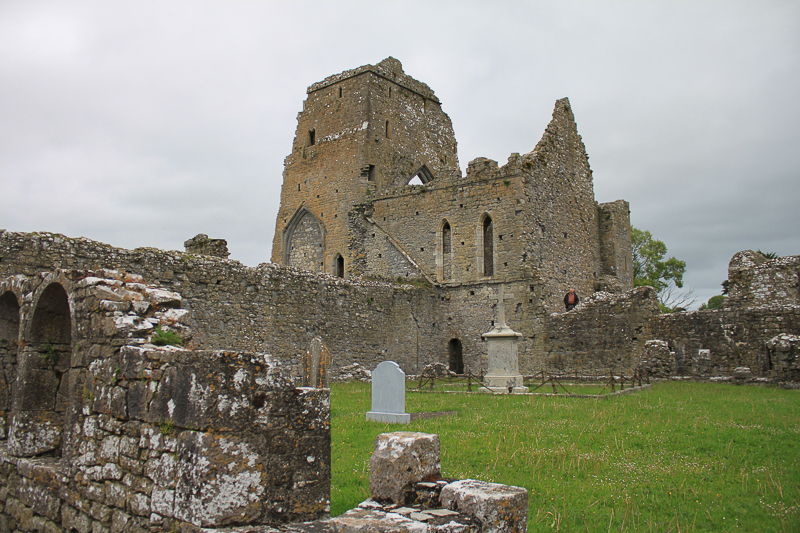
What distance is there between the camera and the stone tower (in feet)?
90.2

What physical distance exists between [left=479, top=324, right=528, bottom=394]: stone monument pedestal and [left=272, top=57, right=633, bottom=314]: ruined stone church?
5.34 meters

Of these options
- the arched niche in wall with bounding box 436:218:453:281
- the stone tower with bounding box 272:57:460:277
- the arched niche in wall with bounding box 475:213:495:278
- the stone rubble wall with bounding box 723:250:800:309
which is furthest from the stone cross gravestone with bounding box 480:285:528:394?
the stone tower with bounding box 272:57:460:277

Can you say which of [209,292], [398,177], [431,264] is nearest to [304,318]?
[209,292]

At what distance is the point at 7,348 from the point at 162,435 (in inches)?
152

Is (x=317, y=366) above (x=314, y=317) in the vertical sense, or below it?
below

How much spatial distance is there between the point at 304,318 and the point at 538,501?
44.2ft

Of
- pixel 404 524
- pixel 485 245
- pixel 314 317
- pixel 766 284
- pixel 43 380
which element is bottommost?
pixel 404 524

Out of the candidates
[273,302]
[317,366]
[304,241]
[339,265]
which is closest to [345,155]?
[304,241]

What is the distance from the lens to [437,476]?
4941 mm

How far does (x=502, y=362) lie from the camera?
55.2 ft

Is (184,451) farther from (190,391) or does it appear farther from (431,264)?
(431,264)

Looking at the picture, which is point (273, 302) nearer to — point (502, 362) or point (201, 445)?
point (502, 362)

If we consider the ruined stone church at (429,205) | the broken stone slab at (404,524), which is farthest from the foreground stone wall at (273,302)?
the broken stone slab at (404,524)

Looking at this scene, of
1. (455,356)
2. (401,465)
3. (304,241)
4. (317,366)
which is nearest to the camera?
(401,465)
